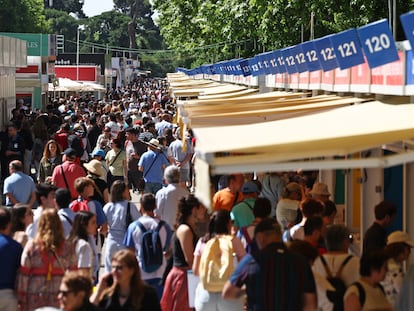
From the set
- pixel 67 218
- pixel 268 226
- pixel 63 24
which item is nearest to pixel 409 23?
pixel 268 226

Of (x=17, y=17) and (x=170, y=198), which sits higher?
(x=17, y=17)

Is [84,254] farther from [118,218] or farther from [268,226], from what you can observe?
[118,218]

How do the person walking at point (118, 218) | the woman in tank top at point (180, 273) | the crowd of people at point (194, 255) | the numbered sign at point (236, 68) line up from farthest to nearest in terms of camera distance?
1. the numbered sign at point (236, 68)
2. the person walking at point (118, 218)
3. the woman in tank top at point (180, 273)
4. the crowd of people at point (194, 255)

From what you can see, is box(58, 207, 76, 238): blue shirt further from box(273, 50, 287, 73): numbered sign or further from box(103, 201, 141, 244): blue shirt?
box(273, 50, 287, 73): numbered sign

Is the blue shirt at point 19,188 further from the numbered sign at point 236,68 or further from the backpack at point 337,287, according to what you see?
the numbered sign at point 236,68

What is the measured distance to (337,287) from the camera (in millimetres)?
9039

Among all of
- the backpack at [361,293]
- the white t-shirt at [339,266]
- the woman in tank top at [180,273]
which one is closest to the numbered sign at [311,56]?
the woman in tank top at [180,273]

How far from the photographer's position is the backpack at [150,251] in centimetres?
1136

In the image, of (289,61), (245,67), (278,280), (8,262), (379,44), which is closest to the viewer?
(278,280)

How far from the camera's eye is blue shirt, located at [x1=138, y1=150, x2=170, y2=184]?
63.0 ft

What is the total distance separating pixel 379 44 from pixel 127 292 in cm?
447

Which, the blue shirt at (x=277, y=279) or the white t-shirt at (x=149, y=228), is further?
the white t-shirt at (x=149, y=228)

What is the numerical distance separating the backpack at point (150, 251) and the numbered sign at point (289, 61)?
799 cm

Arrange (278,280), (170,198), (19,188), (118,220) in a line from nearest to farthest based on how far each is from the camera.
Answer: (278,280), (118,220), (170,198), (19,188)
